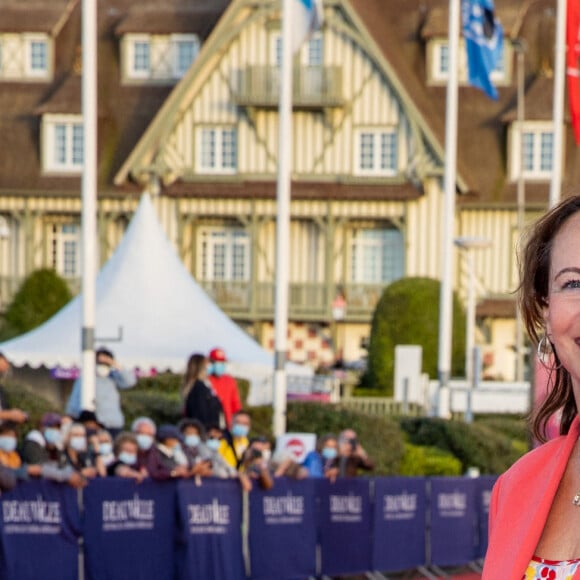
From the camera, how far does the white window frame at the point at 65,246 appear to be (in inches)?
2026

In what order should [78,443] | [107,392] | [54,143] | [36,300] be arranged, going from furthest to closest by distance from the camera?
[54,143]
[36,300]
[107,392]
[78,443]

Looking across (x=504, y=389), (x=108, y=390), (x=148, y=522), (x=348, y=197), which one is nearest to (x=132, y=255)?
(x=504, y=389)

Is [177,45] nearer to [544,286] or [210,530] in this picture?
[210,530]

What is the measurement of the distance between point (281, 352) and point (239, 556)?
8080 mm

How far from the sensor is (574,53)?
74.7ft

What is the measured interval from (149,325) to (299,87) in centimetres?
2258

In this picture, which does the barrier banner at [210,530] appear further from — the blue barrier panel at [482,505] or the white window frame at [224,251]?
the white window frame at [224,251]

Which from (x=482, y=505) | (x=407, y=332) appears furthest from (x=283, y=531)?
(x=407, y=332)

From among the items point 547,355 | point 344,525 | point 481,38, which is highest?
point 481,38

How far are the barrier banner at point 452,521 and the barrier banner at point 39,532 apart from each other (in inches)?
221

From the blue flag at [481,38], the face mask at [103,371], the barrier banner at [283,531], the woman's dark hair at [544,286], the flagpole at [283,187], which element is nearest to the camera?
the woman's dark hair at [544,286]

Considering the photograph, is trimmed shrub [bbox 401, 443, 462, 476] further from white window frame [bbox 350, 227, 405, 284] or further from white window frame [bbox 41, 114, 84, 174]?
white window frame [bbox 41, 114, 84, 174]

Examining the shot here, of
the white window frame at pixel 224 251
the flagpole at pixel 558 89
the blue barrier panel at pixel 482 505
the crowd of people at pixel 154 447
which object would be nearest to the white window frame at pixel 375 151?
the white window frame at pixel 224 251

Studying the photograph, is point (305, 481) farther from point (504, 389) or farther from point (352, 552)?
point (504, 389)
